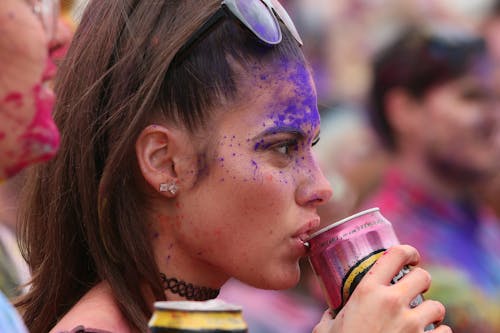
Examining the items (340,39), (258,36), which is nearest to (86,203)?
(258,36)

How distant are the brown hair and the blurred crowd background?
318 centimetres

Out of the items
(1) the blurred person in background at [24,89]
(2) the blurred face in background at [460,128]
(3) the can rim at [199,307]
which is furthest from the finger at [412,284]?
(2) the blurred face in background at [460,128]

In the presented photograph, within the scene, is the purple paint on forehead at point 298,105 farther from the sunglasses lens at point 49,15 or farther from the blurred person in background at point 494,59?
the blurred person in background at point 494,59

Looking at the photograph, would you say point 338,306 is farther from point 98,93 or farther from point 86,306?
point 98,93

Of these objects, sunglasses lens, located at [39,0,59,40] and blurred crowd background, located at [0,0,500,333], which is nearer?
sunglasses lens, located at [39,0,59,40]

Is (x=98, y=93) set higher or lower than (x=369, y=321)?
higher

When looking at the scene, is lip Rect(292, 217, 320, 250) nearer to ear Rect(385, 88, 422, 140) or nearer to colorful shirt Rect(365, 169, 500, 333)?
colorful shirt Rect(365, 169, 500, 333)

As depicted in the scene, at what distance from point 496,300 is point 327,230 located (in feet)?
12.2

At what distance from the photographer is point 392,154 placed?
6512 mm

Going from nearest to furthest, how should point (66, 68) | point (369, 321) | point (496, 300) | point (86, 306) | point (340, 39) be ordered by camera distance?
point (369, 321), point (86, 306), point (66, 68), point (496, 300), point (340, 39)

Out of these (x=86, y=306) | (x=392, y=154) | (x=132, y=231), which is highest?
(x=392, y=154)

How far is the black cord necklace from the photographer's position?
2.54 m

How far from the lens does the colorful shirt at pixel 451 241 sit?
565 centimetres

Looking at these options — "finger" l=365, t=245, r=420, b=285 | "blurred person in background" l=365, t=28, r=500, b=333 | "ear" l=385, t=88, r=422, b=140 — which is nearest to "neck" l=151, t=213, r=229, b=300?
"finger" l=365, t=245, r=420, b=285
